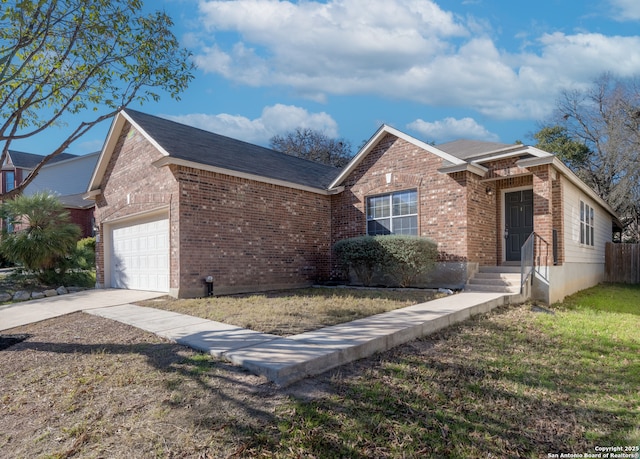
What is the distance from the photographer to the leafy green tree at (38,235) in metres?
12.3

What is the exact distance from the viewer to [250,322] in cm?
630

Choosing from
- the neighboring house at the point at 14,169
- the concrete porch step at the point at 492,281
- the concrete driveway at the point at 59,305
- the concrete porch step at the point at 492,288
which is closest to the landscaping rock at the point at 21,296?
the concrete driveway at the point at 59,305

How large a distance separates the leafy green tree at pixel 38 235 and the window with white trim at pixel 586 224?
17353mm

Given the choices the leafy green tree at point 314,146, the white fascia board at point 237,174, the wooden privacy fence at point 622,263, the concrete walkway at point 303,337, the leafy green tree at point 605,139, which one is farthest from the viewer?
the leafy green tree at point 314,146

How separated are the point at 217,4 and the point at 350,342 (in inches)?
301

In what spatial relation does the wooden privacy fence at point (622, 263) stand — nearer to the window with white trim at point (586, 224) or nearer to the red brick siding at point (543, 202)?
the window with white trim at point (586, 224)

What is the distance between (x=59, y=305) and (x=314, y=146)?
25.3 metres

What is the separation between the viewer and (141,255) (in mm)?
11680

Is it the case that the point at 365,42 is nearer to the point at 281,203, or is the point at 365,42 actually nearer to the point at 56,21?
the point at 281,203

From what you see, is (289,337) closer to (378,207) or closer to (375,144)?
(378,207)

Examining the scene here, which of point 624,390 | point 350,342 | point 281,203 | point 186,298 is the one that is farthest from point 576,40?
point 186,298

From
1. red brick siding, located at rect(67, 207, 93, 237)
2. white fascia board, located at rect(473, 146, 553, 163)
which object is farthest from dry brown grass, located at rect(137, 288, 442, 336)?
red brick siding, located at rect(67, 207, 93, 237)

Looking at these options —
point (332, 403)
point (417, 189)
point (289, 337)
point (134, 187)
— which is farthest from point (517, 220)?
point (134, 187)

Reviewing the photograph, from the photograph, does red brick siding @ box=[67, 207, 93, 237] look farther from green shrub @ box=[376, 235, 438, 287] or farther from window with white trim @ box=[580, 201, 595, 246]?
window with white trim @ box=[580, 201, 595, 246]
